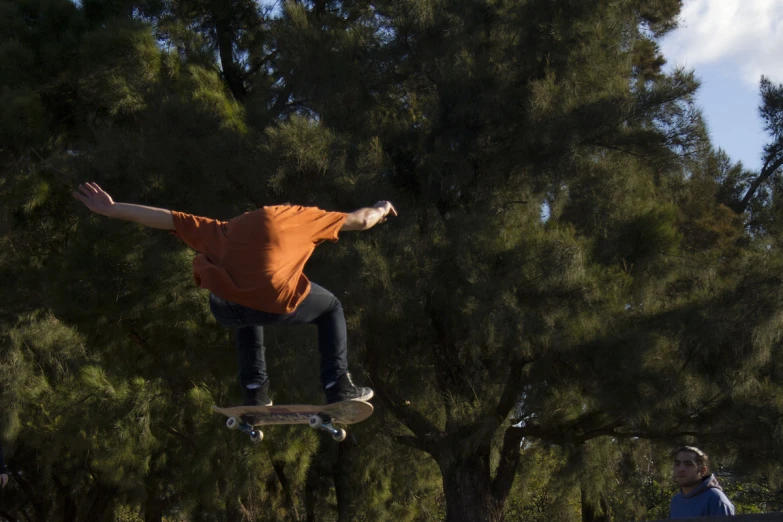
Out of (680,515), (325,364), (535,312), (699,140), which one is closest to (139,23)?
(535,312)

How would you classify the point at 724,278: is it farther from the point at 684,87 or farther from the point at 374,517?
the point at 374,517

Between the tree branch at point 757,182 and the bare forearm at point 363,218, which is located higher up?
the tree branch at point 757,182

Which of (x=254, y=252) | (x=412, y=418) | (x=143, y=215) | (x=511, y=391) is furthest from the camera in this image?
(x=412, y=418)

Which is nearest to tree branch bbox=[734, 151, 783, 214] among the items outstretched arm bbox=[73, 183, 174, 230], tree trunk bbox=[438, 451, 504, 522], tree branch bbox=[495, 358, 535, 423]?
tree branch bbox=[495, 358, 535, 423]

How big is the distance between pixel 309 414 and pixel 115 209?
194 centimetres

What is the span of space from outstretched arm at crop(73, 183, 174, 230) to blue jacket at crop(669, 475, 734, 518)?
2.89 meters

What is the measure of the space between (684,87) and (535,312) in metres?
3.12

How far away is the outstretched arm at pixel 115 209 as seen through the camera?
398cm

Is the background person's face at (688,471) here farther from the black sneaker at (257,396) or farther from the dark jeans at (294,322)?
the black sneaker at (257,396)

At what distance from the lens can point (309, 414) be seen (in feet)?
17.6

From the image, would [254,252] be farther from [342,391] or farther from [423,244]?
[423,244]

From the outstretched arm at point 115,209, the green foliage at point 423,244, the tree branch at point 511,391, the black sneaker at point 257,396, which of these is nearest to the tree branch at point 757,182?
the green foliage at point 423,244

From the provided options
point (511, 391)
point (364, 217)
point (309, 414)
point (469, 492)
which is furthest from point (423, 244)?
point (364, 217)

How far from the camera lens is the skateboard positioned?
16.7ft
